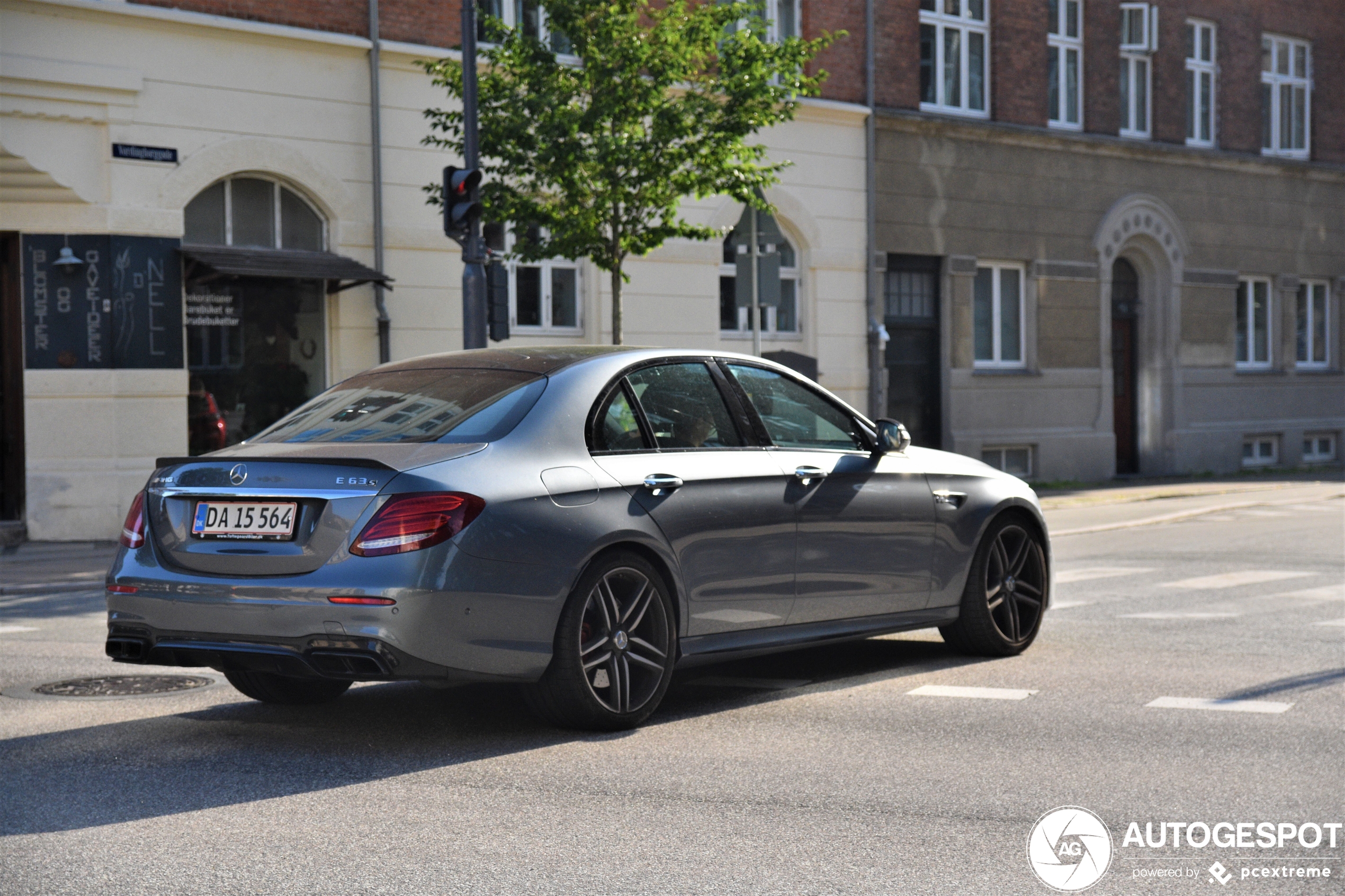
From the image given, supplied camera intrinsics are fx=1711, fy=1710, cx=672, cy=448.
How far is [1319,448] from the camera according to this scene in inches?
1230

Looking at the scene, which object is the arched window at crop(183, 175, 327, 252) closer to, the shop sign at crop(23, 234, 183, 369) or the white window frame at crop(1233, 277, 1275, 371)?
the shop sign at crop(23, 234, 183, 369)

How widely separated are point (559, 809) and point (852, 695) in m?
2.43

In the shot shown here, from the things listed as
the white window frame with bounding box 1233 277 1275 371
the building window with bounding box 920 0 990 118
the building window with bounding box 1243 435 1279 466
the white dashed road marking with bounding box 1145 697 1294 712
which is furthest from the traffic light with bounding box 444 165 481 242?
the building window with bounding box 1243 435 1279 466

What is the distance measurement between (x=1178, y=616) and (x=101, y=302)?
11.0 meters

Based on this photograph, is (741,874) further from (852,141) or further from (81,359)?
(852,141)

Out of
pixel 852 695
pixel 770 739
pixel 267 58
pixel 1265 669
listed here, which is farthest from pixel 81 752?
pixel 267 58

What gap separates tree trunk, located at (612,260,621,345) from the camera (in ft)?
57.0

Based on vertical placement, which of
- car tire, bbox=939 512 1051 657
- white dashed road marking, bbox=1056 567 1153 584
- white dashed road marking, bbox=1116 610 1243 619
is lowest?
white dashed road marking, bbox=1056 567 1153 584

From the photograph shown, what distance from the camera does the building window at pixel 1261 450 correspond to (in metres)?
29.9

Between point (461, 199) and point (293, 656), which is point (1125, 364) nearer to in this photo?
point (461, 199)

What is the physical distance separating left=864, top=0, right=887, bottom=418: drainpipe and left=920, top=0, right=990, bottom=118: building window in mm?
1238

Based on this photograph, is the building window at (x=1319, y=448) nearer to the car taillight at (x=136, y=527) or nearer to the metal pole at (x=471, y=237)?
the metal pole at (x=471, y=237)

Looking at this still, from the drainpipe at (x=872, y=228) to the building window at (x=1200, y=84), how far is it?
739 cm

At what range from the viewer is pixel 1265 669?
820 centimetres
